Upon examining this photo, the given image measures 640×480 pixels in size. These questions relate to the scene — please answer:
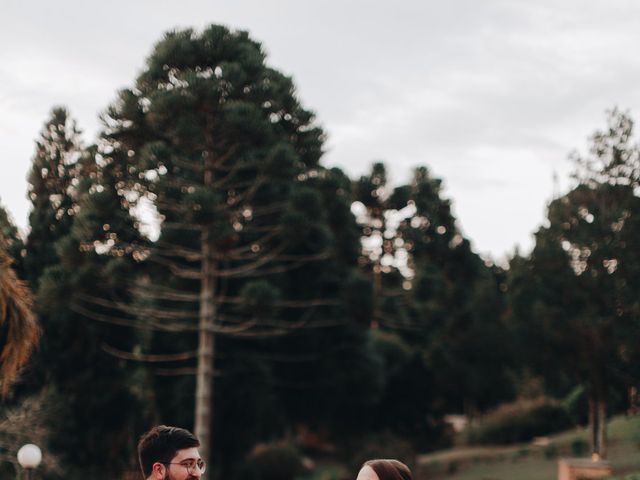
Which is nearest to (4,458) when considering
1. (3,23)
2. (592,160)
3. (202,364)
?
(202,364)

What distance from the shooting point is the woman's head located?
3264 mm

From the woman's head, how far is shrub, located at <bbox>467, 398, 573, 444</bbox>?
31.8 metres

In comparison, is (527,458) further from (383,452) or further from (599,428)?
(599,428)

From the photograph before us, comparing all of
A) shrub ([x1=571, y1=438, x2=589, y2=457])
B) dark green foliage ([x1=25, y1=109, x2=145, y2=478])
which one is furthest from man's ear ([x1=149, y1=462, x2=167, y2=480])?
shrub ([x1=571, y1=438, x2=589, y2=457])

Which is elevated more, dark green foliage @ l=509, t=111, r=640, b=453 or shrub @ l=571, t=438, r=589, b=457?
dark green foliage @ l=509, t=111, r=640, b=453

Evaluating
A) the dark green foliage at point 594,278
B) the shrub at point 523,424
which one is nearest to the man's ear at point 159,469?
the dark green foliage at point 594,278

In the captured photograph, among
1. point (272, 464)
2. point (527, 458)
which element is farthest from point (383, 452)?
point (527, 458)

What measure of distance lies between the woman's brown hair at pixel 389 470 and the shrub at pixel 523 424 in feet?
104

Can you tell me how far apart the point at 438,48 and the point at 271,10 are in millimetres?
3804

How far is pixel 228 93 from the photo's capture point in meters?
22.1

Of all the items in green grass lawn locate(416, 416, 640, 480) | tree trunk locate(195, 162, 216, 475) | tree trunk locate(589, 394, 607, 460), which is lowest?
green grass lawn locate(416, 416, 640, 480)

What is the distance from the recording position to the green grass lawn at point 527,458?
24703mm

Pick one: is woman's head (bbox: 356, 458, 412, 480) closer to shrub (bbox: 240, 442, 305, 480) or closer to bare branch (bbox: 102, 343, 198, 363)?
bare branch (bbox: 102, 343, 198, 363)

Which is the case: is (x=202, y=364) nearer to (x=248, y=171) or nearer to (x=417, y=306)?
(x=248, y=171)
